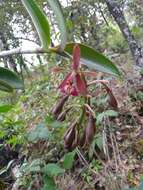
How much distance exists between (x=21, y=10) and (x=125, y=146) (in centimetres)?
573

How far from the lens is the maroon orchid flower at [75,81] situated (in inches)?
28.0

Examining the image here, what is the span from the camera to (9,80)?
1118 mm

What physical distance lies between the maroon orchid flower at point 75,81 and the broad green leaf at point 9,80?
0.39m

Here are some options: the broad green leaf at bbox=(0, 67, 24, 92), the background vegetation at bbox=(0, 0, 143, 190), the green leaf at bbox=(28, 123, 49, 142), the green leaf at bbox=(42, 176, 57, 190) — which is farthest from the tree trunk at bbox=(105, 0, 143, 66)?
the broad green leaf at bbox=(0, 67, 24, 92)

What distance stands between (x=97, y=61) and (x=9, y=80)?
0.34 m

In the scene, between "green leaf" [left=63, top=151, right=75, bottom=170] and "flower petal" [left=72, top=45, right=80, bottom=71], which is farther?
"green leaf" [left=63, top=151, right=75, bottom=170]

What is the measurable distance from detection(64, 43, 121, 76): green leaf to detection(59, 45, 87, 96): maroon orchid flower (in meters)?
0.14

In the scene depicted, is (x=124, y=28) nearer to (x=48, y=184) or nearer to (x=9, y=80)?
(x=48, y=184)

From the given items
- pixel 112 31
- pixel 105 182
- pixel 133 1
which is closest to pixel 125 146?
pixel 105 182

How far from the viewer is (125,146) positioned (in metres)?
1.76

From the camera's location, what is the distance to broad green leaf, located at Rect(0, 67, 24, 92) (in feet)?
3.61

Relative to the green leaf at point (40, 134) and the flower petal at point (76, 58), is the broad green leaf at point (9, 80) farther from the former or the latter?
the green leaf at point (40, 134)

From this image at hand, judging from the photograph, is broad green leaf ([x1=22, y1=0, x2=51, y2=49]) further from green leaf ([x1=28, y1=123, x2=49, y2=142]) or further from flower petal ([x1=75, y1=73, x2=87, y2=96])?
green leaf ([x1=28, y1=123, x2=49, y2=142])

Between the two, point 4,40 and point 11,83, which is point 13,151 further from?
point 4,40
